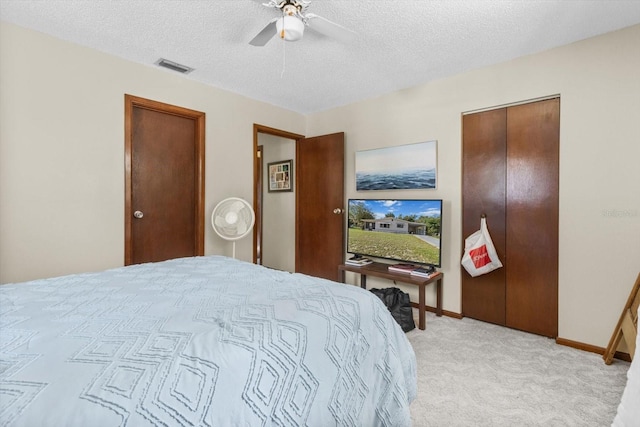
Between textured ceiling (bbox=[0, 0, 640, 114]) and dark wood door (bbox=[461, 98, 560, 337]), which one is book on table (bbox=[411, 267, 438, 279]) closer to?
dark wood door (bbox=[461, 98, 560, 337])

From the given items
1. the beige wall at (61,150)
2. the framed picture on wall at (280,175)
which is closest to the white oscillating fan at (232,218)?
the beige wall at (61,150)

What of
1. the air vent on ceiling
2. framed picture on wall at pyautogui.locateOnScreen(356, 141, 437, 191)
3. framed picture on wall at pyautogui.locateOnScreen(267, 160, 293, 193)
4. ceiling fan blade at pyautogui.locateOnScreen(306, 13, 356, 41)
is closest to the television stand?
framed picture on wall at pyautogui.locateOnScreen(356, 141, 437, 191)

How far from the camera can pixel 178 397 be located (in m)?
0.75

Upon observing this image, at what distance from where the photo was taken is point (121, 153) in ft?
9.39

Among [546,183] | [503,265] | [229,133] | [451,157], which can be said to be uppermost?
[229,133]

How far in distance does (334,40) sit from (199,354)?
246cm

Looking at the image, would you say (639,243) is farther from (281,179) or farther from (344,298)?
(281,179)

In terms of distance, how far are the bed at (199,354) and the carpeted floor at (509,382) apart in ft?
1.47

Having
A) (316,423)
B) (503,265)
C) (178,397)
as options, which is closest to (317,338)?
(316,423)

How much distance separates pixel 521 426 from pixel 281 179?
3996 mm

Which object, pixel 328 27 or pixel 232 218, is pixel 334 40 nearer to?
pixel 328 27

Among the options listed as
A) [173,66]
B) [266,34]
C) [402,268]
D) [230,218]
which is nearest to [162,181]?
[230,218]

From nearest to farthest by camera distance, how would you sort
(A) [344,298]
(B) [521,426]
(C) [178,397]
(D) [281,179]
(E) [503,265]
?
1. (C) [178,397]
2. (A) [344,298]
3. (B) [521,426]
4. (E) [503,265]
5. (D) [281,179]

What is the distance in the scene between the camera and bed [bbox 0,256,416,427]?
2.31 ft
